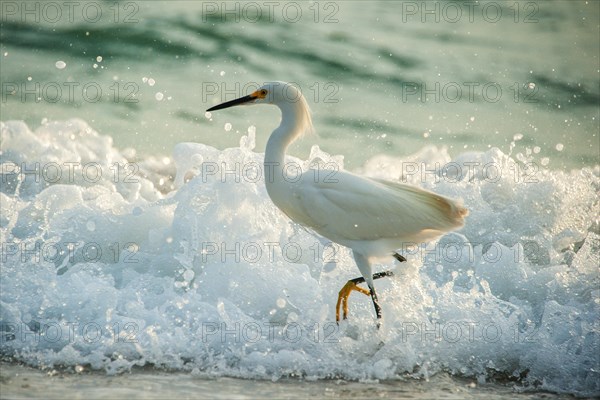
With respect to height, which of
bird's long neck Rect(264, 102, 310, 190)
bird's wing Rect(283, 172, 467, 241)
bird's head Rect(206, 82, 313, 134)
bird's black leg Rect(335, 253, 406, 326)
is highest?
bird's head Rect(206, 82, 313, 134)

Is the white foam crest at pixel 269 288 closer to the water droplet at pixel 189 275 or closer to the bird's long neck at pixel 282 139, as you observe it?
the water droplet at pixel 189 275

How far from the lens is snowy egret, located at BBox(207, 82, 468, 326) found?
17.6ft

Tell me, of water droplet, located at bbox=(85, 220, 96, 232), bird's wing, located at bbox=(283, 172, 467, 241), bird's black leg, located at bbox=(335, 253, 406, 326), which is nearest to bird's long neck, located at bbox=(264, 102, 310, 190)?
bird's wing, located at bbox=(283, 172, 467, 241)

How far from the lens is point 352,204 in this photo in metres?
5.33

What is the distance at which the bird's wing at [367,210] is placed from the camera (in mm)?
5352

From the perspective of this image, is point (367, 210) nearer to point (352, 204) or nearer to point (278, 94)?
point (352, 204)

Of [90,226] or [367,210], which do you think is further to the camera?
[90,226]

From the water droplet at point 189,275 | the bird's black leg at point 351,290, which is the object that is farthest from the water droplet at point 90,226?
the bird's black leg at point 351,290

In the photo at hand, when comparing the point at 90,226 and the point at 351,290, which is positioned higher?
the point at 90,226

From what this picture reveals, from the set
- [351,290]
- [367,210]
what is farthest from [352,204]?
[351,290]

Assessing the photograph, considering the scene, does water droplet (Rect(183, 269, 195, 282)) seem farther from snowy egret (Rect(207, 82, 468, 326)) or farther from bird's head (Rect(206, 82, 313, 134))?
bird's head (Rect(206, 82, 313, 134))

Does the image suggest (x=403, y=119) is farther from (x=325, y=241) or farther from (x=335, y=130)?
(x=325, y=241)

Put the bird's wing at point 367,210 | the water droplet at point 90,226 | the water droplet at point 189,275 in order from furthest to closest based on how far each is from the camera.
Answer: the water droplet at point 90,226 < the water droplet at point 189,275 < the bird's wing at point 367,210

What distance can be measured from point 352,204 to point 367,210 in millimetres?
121
